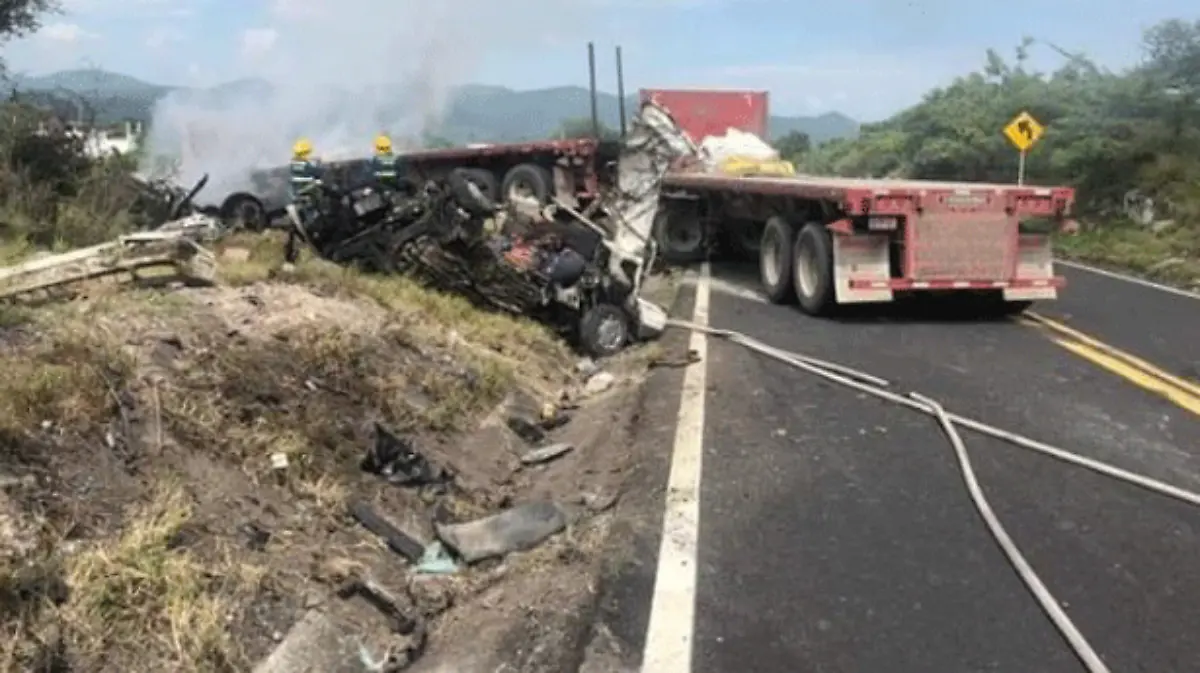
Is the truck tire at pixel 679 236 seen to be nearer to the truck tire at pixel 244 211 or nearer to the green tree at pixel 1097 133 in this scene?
the truck tire at pixel 244 211

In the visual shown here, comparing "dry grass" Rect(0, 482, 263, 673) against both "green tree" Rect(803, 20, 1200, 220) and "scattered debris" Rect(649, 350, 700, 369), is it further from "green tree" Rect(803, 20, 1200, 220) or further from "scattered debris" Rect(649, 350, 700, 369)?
"green tree" Rect(803, 20, 1200, 220)

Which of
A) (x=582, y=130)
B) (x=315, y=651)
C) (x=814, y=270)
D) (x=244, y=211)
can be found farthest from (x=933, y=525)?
(x=582, y=130)

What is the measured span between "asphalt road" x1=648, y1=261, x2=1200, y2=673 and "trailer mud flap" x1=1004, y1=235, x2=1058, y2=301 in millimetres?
2164

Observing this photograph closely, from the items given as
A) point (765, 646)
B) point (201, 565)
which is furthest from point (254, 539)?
point (765, 646)

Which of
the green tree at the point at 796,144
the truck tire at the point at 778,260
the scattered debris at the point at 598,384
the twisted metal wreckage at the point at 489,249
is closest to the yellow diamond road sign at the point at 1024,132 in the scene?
the truck tire at the point at 778,260

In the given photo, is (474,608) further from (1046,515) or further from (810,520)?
(1046,515)

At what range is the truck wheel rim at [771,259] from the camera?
41.4 feet

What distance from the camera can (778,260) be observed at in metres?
12.6

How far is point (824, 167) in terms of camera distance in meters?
43.1

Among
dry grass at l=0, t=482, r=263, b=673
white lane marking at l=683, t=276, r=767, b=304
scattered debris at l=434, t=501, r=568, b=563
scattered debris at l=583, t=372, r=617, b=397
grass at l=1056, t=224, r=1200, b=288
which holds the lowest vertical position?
grass at l=1056, t=224, r=1200, b=288

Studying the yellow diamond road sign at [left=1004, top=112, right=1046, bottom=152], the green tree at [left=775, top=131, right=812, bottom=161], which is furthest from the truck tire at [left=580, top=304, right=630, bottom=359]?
the green tree at [left=775, top=131, right=812, bottom=161]

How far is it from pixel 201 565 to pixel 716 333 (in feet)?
21.0

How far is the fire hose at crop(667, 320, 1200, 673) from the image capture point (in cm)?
402

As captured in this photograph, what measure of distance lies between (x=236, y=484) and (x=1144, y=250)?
17.5 metres
